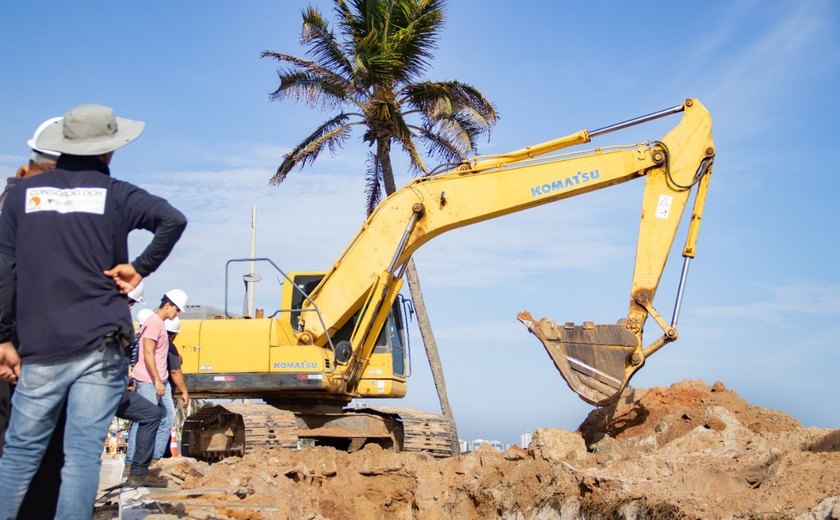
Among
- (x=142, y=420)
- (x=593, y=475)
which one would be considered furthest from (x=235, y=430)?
(x=593, y=475)

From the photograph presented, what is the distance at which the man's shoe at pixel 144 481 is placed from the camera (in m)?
7.82

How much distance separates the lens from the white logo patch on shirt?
4258 millimetres

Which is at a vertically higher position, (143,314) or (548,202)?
(548,202)

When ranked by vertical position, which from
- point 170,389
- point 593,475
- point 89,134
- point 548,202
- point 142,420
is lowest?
point 593,475

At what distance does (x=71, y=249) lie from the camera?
13.9ft

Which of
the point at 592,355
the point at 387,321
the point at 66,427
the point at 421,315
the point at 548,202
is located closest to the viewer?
the point at 66,427

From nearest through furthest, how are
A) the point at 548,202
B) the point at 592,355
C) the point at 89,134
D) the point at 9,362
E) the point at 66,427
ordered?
the point at 66,427, the point at 9,362, the point at 89,134, the point at 592,355, the point at 548,202

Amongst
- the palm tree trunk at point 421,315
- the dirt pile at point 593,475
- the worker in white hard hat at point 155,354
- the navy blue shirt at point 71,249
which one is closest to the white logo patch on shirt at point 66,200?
the navy blue shirt at point 71,249

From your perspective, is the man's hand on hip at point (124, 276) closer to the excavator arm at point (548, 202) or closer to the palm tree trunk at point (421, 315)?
the excavator arm at point (548, 202)

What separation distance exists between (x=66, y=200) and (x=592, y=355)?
28.3ft

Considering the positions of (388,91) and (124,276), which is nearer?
(124,276)

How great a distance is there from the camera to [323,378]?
12648mm

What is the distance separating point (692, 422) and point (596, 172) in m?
3.48

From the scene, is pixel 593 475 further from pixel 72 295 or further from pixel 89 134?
pixel 89 134
